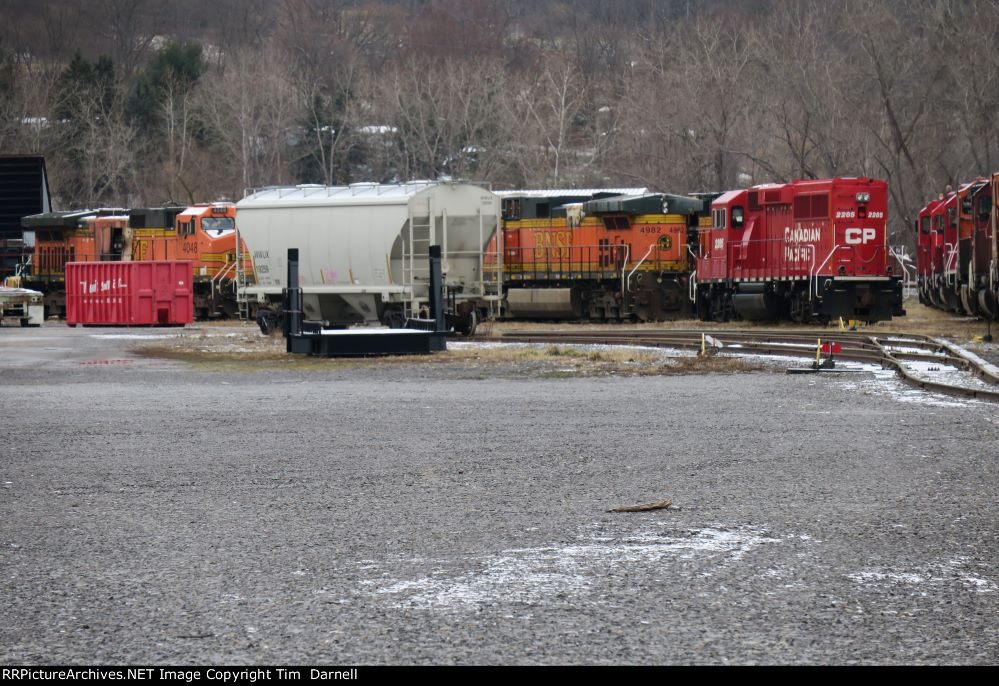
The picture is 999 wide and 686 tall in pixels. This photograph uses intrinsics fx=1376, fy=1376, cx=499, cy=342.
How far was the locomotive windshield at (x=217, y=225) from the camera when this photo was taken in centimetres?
4153

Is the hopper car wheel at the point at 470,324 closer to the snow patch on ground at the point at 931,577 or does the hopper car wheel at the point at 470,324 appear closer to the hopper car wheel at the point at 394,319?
the hopper car wheel at the point at 394,319

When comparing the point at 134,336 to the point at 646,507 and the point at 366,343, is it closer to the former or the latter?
the point at 366,343

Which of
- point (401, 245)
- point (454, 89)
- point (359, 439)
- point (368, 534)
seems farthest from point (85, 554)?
point (454, 89)

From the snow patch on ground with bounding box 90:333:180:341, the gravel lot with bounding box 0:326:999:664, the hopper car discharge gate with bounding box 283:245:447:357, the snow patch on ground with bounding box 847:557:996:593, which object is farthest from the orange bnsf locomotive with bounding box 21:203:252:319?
the snow patch on ground with bounding box 847:557:996:593

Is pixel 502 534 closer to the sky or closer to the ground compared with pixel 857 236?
closer to the ground

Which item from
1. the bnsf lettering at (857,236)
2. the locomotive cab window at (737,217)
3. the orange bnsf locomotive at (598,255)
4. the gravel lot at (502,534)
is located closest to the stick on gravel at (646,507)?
the gravel lot at (502,534)

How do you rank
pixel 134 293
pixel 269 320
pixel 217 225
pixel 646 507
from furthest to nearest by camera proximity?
pixel 217 225 < pixel 134 293 < pixel 269 320 < pixel 646 507

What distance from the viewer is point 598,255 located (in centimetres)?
3634

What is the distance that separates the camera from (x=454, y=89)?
82.9 metres

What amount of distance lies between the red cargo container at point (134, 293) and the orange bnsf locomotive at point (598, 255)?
8.98 metres

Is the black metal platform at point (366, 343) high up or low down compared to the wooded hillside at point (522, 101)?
down

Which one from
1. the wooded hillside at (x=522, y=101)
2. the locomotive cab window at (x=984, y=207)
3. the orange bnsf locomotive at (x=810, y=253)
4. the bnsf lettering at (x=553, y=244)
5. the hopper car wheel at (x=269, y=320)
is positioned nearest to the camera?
the locomotive cab window at (x=984, y=207)

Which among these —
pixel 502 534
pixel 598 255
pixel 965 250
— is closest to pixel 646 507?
pixel 502 534

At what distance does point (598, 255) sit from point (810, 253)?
7.13 m
